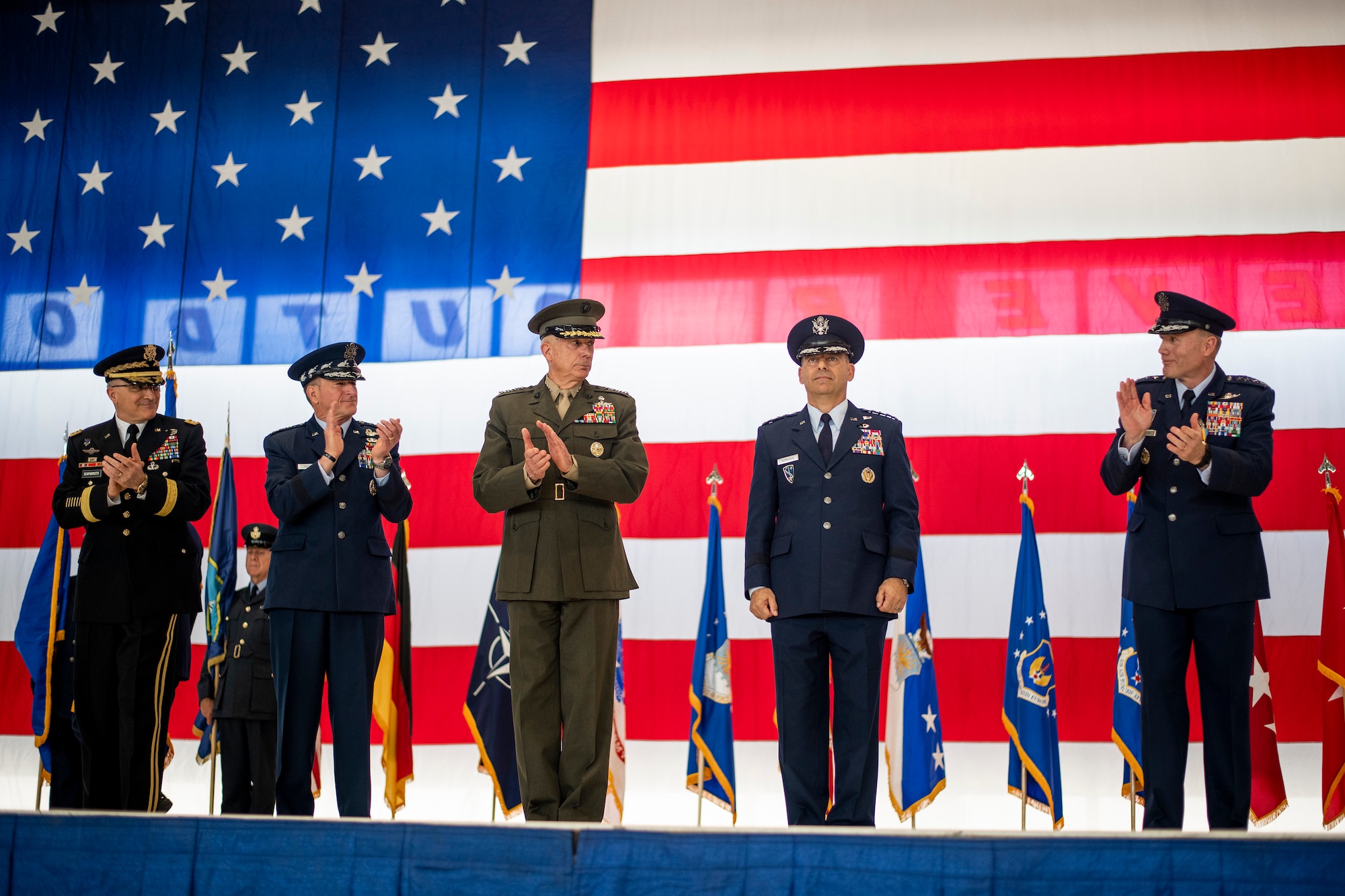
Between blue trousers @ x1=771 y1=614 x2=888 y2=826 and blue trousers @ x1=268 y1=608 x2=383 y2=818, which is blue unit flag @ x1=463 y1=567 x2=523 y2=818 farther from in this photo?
blue trousers @ x1=771 y1=614 x2=888 y2=826

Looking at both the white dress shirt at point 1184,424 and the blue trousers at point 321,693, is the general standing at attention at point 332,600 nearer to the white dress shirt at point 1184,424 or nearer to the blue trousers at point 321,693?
the blue trousers at point 321,693

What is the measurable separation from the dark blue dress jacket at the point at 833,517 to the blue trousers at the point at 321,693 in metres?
1.10

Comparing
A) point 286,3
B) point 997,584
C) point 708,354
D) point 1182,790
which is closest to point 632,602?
point 708,354

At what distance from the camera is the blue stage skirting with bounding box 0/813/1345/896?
1.67 m

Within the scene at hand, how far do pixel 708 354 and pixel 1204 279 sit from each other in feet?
5.94

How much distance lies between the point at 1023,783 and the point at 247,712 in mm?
2511

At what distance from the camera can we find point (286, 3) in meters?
4.80

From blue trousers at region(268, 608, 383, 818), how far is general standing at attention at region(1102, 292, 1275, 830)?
6.70 feet

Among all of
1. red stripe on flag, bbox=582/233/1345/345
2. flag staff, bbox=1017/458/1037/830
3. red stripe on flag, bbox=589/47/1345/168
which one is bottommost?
flag staff, bbox=1017/458/1037/830

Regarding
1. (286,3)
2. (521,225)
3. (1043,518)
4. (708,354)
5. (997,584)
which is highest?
(286,3)

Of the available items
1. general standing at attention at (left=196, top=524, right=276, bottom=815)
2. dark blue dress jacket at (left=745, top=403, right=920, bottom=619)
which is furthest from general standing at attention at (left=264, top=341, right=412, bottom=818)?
dark blue dress jacket at (left=745, top=403, right=920, bottom=619)

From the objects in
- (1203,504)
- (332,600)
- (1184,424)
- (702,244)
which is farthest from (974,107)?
(332,600)

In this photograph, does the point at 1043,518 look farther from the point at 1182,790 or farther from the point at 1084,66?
the point at 1084,66

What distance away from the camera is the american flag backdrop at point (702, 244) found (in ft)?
13.0
